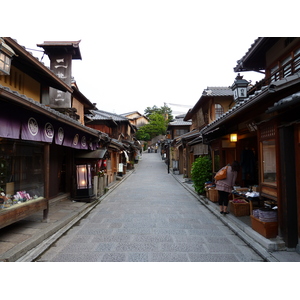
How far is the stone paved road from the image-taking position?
5484 mm

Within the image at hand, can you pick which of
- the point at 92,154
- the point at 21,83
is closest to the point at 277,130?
the point at 21,83

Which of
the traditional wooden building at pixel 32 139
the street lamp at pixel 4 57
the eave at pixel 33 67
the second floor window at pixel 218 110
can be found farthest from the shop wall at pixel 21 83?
the second floor window at pixel 218 110

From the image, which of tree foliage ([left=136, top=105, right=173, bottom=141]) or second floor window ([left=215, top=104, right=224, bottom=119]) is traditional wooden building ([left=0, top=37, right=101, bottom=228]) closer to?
second floor window ([left=215, top=104, right=224, bottom=119])

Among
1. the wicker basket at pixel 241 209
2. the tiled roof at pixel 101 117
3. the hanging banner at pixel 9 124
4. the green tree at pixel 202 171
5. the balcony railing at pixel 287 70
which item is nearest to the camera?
the hanging banner at pixel 9 124

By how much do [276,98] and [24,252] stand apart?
292 inches

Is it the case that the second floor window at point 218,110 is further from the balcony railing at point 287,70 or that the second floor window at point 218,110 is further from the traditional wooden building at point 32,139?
the traditional wooden building at point 32,139

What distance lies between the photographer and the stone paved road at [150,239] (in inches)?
216

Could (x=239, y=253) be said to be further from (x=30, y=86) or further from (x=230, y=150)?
(x=30, y=86)

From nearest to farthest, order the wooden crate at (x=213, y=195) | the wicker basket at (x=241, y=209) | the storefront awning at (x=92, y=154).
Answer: the wicker basket at (x=241, y=209) → the wooden crate at (x=213, y=195) → the storefront awning at (x=92, y=154)

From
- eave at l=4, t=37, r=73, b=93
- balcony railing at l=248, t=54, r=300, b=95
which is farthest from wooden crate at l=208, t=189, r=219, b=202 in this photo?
eave at l=4, t=37, r=73, b=93

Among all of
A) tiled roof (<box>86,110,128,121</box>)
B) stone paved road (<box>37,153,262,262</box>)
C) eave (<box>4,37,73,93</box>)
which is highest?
tiled roof (<box>86,110,128,121</box>)

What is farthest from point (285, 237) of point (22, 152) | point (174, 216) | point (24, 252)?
point (22, 152)

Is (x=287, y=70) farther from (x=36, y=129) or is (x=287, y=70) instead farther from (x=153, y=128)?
(x=153, y=128)

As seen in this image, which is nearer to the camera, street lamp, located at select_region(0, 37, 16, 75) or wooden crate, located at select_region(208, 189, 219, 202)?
street lamp, located at select_region(0, 37, 16, 75)
